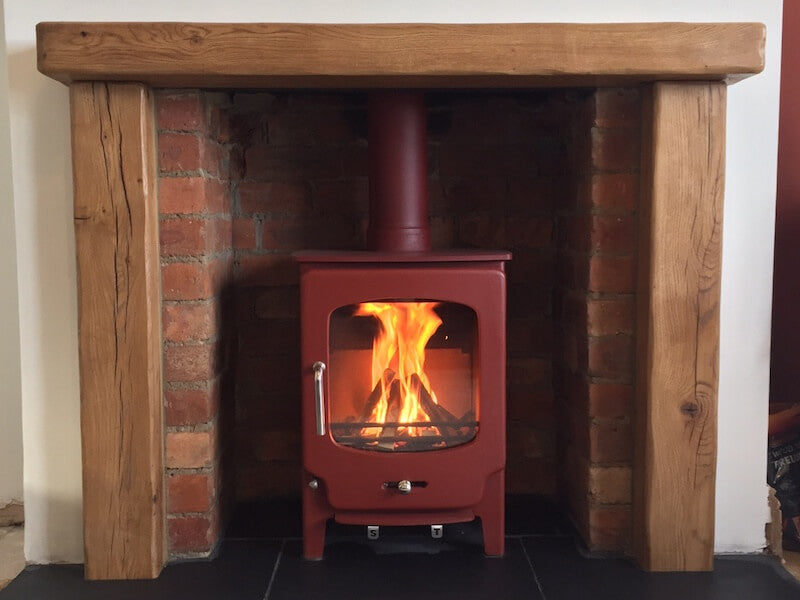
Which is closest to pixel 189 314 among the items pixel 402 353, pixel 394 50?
pixel 402 353

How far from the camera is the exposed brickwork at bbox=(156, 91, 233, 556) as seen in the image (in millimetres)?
1730

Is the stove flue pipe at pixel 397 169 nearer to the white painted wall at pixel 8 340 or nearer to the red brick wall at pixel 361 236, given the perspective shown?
the red brick wall at pixel 361 236

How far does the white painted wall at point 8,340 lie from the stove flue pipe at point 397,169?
1.07 metres

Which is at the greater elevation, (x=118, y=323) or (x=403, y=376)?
(x=118, y=323)

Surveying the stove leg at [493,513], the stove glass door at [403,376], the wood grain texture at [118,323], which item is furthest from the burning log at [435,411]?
the wood grain texture at [118,323]

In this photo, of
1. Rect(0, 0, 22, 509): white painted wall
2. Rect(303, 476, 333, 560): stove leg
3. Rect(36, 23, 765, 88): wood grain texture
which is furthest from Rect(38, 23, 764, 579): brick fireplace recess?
Rect(0, 0, 22, 509): white painted wall

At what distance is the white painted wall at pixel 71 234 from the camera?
1650 mm

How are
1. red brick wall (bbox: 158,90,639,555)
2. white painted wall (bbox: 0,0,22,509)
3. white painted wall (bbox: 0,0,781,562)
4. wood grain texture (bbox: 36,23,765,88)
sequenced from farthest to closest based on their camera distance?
white painted wall (bbox: 0,0,22,509) < red brick wall (bbox: 158,90,639,555) < white painted wall (bbox: 0,0,781,562) < wood grain texture (bbox: 36,23,765,88)

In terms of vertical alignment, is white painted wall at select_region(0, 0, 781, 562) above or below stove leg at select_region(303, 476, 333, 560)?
above

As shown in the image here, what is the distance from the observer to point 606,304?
5.81 ft

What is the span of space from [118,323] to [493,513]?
3.04ft

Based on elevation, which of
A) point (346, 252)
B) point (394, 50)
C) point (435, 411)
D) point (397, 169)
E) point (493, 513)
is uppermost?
point (394, 50)

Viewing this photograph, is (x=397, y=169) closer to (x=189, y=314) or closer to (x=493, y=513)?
(x=189, y=314)

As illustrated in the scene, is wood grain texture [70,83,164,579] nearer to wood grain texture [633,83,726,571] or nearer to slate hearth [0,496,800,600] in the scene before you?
slate hearth [0,496,800,600]
